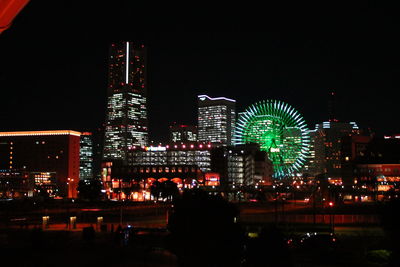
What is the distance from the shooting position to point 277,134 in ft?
298

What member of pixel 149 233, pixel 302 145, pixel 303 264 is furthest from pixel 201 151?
pixel 303 264

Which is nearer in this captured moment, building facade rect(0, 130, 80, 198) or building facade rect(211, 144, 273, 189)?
building facade rect(211, 144, 273, 189)

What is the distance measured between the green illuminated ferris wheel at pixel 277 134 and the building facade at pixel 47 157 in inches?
3619

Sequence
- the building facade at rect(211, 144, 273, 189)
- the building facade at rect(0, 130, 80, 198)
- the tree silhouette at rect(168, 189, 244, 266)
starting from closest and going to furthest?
the tree silhouette at rect(168, 189, 244, 266)
the building facade at rect(211, 144, 273, 189)
the building facade at rect(0, 130, 80, 198)

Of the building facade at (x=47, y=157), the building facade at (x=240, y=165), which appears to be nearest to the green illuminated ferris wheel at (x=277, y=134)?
the building facade at (x=240, y=165)

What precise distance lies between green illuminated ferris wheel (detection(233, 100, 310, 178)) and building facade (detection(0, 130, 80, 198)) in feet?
302

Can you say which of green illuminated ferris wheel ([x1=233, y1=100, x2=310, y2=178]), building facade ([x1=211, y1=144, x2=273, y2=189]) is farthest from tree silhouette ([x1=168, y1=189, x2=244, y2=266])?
building facade ([x1=211, y1=144, x2=273, y2=189])

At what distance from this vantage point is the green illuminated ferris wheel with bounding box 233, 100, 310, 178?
300 feet

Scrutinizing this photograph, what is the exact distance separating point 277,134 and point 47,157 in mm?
111414

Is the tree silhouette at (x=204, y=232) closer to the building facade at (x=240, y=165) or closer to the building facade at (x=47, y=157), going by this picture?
the building facade at (x=240, y=165)

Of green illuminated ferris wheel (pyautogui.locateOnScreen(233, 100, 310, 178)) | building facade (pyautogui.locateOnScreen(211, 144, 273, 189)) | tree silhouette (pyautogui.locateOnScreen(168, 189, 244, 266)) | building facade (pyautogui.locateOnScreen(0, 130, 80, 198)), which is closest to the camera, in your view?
tree silhouette (pyautogui.locateOnScreen(168, 189, 244, 266))

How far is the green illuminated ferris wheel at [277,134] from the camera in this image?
91.4 metres

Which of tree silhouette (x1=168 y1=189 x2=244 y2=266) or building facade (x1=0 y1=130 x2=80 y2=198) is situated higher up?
building facade (x1=0 y1=130 x2=80 y2=198)

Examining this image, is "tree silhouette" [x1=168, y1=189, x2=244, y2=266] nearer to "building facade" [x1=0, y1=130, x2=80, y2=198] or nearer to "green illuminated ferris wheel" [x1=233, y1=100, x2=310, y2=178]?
"green illuminated ferris wheel" [x1=233, y1=100, x2=310, y2=178]
